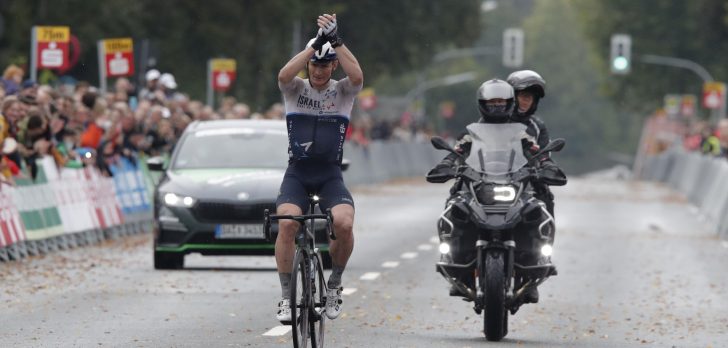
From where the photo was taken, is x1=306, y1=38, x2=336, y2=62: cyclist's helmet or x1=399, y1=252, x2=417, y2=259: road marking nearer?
x1=306, y1=38, x2=336, y2=62: cyclist's helmet

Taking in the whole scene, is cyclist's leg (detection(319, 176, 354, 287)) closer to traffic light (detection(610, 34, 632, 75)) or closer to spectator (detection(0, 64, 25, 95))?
spectator (detection(0, 64, 25, 95))

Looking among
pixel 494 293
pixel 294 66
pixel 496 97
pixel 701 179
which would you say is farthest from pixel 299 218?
pixel 701 179

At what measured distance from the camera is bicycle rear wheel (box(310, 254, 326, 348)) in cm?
1080

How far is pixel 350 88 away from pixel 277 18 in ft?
150

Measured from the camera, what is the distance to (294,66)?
440 inches

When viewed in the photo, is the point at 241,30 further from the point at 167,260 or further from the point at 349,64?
Result: the point at 349,64

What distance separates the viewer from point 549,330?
13516mm

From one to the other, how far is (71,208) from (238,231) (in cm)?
483

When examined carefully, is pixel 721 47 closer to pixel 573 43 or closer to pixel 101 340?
pixel 101 340

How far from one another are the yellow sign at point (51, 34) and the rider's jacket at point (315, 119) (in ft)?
55.2

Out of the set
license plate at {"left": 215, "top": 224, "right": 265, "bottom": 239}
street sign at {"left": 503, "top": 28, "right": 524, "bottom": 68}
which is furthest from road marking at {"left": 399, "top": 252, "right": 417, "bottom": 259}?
street sign at {"left": 503, "top": 28, "right": 524, "bottom": 68}

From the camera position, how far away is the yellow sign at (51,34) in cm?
2788

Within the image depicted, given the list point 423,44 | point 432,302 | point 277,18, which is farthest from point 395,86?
point 432,302

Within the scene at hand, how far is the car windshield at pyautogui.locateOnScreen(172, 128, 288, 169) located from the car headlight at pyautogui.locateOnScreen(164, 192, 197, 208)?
2.62 feet
